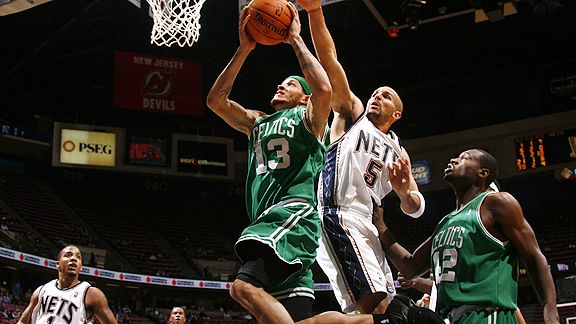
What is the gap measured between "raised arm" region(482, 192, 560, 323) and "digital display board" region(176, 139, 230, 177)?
21.6 metres

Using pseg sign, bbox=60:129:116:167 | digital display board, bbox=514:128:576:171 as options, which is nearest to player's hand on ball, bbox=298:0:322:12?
digital display board, bbox=514:128:576:171

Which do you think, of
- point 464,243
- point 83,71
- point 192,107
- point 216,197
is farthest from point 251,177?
point 216,197

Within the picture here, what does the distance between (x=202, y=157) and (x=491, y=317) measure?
22134 millimetres

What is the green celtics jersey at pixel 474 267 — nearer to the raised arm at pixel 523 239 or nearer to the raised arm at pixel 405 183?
the raised arm at pixel 523 239

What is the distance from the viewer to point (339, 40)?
22.3 metres

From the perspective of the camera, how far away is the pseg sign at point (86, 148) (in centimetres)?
Answer: 2358

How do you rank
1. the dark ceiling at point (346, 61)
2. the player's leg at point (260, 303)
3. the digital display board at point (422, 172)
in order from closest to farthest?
the player's leg at point (260, 303) → the dark ceiling at point (346, 61) → the digital display board at point (422, 172)

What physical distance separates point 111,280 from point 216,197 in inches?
294

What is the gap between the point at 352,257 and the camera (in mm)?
4340

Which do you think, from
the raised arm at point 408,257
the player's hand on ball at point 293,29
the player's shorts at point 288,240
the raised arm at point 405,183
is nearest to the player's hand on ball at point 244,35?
the player's hand on ball at point 293,29

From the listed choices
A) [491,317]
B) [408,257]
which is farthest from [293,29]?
[491,317]

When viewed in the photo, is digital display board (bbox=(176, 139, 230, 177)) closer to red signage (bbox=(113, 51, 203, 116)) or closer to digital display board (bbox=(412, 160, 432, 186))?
red signage (bbox=(113, 51, 203, 116))

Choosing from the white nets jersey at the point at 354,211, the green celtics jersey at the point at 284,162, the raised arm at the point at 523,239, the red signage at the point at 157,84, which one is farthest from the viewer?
the red signage at the point at 157,84

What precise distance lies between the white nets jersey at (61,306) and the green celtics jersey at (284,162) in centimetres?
308
